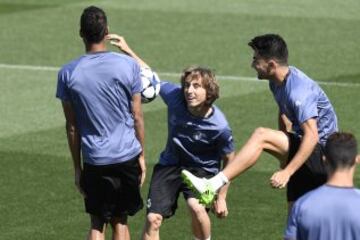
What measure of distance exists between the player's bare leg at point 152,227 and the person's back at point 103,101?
100 centimetres

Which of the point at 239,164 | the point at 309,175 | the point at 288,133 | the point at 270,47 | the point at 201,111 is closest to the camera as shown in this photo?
the point at 239,164

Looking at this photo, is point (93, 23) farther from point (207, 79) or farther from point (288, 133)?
point (288, 133)

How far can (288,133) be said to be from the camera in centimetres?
1327

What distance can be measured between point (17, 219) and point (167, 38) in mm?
12233

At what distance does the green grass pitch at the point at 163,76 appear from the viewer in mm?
15562

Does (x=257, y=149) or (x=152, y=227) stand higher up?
(x=257, y=149)

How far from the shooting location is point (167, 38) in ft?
89.4

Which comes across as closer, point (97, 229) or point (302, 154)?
point (302, 154)

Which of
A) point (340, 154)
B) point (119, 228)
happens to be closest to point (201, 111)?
point (119, 228)

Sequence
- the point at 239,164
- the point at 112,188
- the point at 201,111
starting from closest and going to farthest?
the point at 239,164
the point at 112,188
the point at 201,111

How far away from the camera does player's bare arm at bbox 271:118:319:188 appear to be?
1232cm

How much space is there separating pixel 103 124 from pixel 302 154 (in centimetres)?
186

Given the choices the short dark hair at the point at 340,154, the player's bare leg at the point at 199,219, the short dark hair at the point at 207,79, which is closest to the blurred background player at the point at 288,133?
the short dark hair at the point at 207,79

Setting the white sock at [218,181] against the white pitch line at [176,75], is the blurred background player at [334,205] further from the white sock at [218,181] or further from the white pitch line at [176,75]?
the white pitch line at [176,75]
